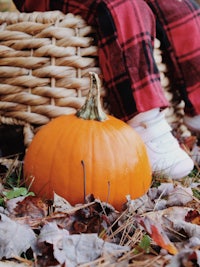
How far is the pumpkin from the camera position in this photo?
1371 millimetres

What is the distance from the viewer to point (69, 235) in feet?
3.55

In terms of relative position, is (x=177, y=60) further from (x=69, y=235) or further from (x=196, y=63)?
(x=69, y=235)

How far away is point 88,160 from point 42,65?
487mm

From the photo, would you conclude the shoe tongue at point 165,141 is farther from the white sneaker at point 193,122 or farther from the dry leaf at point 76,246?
the dry leaf at point 76,246

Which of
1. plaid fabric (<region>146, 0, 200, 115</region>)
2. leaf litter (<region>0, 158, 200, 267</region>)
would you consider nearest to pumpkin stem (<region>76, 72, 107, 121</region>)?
leaf litter (<region>0, 158, 200, 267</region>)

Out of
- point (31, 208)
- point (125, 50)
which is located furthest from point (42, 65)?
point (31, 208)

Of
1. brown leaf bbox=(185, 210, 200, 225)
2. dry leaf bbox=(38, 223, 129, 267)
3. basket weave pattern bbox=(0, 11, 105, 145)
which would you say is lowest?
brown leaf bbox=(185, 210, 200, 225)

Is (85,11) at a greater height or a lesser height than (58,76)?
greater

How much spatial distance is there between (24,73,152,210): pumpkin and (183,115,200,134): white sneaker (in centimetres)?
63

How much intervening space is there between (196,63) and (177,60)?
0.07 metres

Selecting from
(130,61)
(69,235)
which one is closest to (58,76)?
(130,61)

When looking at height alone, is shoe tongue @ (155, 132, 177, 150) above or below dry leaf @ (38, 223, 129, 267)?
above

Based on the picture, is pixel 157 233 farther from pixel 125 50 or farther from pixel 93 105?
pixel 125 50

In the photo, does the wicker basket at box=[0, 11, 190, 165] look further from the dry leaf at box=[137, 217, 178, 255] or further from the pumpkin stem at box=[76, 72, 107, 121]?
the dry leaf at box=[137, 217, 178, 255]
